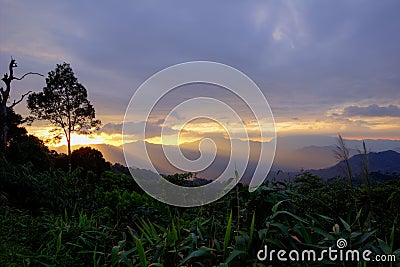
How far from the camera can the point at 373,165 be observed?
8.96 ft

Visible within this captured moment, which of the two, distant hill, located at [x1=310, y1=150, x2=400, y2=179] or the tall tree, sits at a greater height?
the tall tree

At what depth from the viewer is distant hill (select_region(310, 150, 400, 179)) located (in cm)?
231

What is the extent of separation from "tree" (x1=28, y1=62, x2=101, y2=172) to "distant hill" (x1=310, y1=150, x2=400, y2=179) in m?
22.7

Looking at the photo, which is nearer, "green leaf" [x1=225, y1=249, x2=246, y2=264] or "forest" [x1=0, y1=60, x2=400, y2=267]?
"green leaf" [x1=225, y1=249, x2=246, y2=264]

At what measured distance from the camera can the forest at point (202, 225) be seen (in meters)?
1.96

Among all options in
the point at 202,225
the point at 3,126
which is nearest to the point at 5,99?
the point at 3,126

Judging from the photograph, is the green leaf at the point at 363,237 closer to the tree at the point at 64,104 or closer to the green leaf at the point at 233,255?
the green leaf at the point at 233,255

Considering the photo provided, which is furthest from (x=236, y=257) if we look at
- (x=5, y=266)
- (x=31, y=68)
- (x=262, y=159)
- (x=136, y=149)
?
(x=31, y=68)

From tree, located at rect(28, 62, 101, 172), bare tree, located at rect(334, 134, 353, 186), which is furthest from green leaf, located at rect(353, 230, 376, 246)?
tree, located at rect(28, 62, 101, 172)

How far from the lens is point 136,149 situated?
370 centimetres

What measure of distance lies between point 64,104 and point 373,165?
2474cm

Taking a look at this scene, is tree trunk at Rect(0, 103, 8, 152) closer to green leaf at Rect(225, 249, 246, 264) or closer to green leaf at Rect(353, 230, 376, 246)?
green leaf at Rect(225, 249, 246, 264)

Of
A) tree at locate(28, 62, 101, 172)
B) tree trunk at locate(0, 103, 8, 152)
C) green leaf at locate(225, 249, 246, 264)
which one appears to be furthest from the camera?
tree at locate(28, 62, 101, 172)

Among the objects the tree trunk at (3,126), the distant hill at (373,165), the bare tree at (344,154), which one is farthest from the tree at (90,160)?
the bare tree at (344,154)
